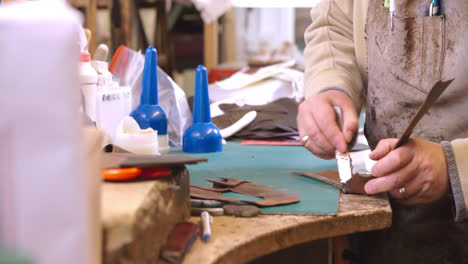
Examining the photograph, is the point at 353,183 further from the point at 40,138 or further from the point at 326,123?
the point at 40,138

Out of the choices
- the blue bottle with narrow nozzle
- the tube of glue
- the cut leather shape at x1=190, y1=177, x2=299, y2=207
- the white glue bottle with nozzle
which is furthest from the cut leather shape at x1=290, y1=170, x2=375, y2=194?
the white glue bottle with nozzle

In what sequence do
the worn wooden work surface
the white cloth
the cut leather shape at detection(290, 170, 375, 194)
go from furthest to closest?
the white cloth
the cut leather shape at detection(290, 170, 375, 194)
the worn wooden work surface

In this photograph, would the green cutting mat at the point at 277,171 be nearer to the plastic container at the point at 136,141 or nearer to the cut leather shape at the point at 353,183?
the cut leather shape at the point at 353,183

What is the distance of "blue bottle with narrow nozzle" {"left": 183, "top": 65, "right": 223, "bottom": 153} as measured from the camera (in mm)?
1807

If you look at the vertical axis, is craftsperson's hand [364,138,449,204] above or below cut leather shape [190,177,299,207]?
above

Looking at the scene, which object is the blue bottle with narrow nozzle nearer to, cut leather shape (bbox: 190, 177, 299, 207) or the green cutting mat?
the green cutting mat

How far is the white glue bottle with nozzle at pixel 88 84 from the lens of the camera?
1.53 m

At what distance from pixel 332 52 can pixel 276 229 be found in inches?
39.2

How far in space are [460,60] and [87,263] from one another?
1224 mm

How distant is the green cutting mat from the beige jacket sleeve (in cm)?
22

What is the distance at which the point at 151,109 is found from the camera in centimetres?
180

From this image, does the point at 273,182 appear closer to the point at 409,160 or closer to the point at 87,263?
the point at 409,160

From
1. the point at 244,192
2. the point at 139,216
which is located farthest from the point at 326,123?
the point at 139,216

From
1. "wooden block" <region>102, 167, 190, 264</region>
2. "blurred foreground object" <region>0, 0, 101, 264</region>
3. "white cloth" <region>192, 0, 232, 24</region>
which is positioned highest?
"blurred foreground object" <region>0, 0, 101, 264</region>
